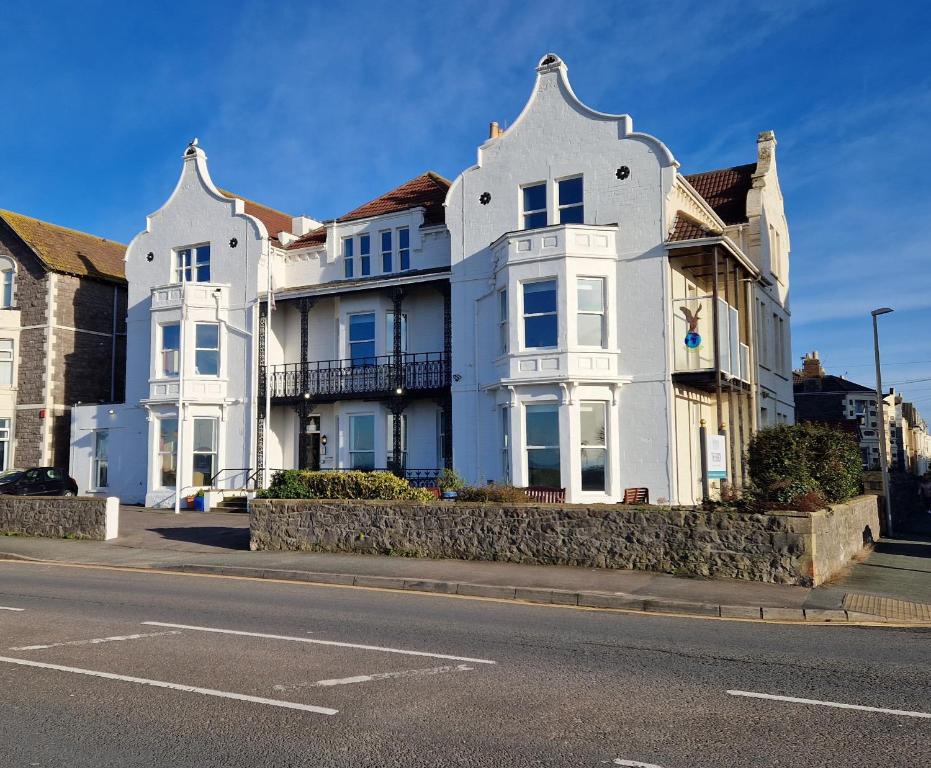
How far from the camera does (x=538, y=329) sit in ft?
74.3

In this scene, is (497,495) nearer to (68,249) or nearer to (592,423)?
(592,423)

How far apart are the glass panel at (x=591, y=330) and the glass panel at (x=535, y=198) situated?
133 inches

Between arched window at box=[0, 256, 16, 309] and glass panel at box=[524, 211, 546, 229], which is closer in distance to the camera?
glass panel at box=[524, 211, 546, 229]

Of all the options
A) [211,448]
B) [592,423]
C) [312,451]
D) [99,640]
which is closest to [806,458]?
[592,423]

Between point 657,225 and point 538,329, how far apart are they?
4.11m

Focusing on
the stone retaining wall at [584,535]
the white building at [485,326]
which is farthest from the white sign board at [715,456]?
the white building at [485,326]

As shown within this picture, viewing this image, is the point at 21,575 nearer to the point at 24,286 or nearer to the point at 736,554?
the point at 736,554

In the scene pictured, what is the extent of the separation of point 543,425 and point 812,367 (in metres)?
43.9

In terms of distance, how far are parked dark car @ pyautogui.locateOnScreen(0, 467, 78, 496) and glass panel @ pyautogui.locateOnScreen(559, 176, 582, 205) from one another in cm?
1991

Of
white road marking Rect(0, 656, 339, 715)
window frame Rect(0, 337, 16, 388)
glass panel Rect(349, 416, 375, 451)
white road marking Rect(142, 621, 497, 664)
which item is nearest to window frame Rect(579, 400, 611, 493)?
glass panel Rect(349, 416, 375, 451)

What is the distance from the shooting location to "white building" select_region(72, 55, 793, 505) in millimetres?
22266

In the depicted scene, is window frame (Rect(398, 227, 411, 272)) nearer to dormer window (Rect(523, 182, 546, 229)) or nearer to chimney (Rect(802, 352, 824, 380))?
dormer window (Rect(523, 182, 546, 229))

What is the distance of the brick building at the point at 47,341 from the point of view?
33188mm

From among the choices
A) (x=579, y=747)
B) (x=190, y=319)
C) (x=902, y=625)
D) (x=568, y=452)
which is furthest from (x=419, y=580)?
(x=190, y=319)
